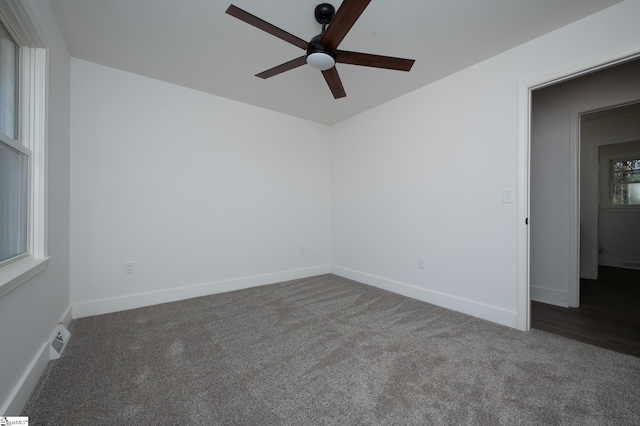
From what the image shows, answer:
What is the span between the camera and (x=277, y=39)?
218cm

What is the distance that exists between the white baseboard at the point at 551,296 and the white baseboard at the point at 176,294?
288 centimetres

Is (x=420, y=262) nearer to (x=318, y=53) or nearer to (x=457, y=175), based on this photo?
(x=457, y=175)

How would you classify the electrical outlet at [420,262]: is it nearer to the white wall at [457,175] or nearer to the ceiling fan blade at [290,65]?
the white wall at [457,175]

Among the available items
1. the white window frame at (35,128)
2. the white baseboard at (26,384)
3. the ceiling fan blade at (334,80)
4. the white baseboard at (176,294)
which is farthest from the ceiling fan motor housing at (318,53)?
the white baseboard at (176,294)

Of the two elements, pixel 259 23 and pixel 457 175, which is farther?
pixel 457 175

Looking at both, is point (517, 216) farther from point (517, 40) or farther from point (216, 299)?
point (216, 299)

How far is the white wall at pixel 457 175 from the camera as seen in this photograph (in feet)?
7.08

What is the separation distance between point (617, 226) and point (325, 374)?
6.52 meters

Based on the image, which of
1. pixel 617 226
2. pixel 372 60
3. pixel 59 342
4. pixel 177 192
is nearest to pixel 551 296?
pixel 372 60

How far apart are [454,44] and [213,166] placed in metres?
2.80

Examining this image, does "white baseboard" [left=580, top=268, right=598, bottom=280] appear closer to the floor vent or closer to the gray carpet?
the gray carpet

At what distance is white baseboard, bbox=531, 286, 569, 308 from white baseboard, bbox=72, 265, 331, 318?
2882 mm

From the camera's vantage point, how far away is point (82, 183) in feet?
8.38

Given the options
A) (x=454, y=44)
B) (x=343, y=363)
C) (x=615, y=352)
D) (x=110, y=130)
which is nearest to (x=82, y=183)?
(x=110, y=130)
